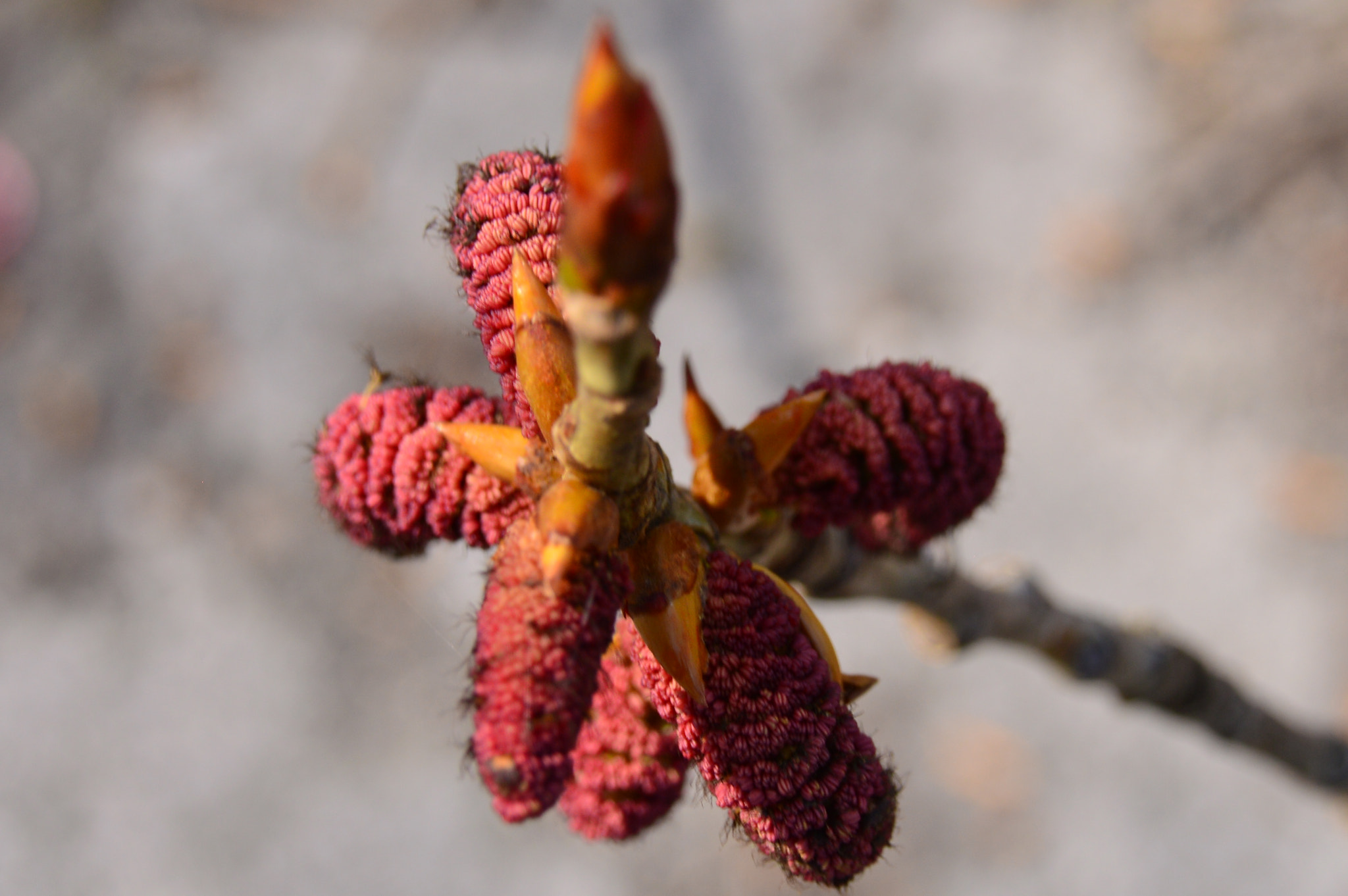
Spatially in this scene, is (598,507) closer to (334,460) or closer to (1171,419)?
(334,460)

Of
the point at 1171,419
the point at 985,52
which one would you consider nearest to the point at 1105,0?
the point at 985,52

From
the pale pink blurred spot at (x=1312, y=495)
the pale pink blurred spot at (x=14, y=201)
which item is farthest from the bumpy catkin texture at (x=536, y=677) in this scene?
the pale pink blurred spot at (x=14, y=201)

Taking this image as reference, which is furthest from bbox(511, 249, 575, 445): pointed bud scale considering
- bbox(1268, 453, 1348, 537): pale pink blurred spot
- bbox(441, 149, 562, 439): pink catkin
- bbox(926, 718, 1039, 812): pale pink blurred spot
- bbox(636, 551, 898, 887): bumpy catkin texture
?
bbox(1268, 453, 1348, 537): pale pink blurred spot

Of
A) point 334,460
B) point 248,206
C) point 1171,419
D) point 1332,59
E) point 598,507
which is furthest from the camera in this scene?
point 248,206

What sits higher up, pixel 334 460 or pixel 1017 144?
pixel 1017 144

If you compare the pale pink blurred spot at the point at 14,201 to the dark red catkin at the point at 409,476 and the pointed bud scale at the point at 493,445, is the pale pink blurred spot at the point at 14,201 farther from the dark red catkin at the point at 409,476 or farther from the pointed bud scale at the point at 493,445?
the pointed bud scale at the point at 493,445

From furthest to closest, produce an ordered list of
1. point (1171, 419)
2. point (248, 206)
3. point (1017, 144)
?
point (248, 206) < point (1017, 144) < point (1171, 419)
